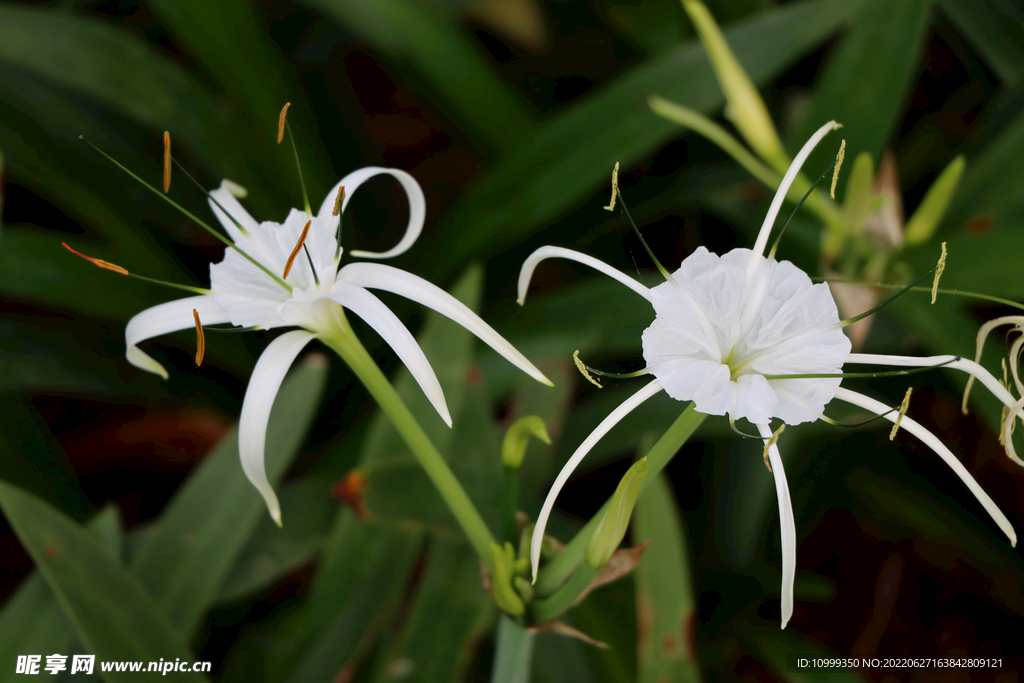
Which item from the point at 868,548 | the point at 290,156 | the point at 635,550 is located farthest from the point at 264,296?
the point at 868,548

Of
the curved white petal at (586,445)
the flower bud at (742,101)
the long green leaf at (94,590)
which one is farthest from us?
the flower bud at (742,101)

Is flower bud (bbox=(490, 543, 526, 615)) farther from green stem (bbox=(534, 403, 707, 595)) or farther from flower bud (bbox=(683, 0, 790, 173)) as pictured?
flower bud (bbox=(683, 0, 790, 173))

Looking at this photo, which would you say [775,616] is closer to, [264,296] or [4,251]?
[264,296]

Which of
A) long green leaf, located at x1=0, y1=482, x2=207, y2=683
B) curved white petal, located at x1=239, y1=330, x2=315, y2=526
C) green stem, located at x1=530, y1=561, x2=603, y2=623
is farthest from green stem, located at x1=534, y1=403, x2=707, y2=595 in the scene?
long green leaf, located at x1=0, y1=482, x2=207, y2=683

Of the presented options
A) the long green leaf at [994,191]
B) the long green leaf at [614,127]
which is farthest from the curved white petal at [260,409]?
the long green leaf at [994,191]

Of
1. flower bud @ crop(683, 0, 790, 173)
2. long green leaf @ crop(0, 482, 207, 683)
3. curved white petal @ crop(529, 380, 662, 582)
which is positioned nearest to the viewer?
curved white petal @ crop(529, 380, 662, 582)

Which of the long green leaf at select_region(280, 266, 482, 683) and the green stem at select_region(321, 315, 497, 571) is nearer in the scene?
the green stem at select_region(321, 315, 497, 571)

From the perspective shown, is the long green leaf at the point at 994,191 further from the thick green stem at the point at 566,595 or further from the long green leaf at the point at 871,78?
the thick green stem at the point at 566,595

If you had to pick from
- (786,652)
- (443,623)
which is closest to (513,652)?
(443,623)
